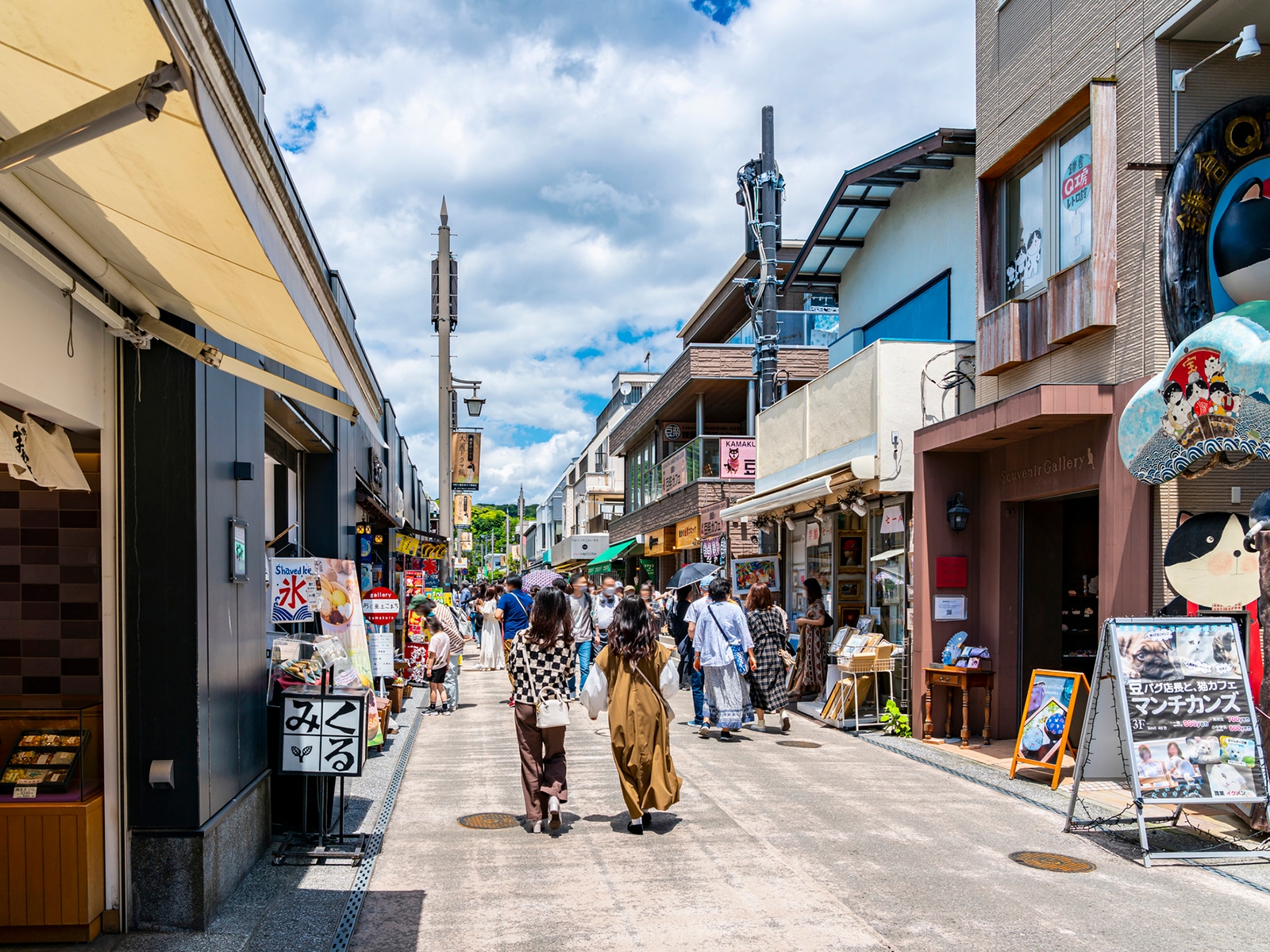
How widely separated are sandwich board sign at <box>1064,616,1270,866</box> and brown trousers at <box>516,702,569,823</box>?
12.5 feet

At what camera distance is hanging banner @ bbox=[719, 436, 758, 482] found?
24.6 m

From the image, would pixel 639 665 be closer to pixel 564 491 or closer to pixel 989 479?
pixel 989 479

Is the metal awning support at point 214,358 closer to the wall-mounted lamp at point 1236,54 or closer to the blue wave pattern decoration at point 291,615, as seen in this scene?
the blue wave pattern decoration at point 291,615

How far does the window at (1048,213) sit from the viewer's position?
10.3m

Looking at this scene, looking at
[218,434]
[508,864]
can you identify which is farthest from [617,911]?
[218,434]

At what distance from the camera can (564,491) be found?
256ft

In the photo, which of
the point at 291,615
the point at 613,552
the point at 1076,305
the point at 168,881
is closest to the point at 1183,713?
the point at 1076,305

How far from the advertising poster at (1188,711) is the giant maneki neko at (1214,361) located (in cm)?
39

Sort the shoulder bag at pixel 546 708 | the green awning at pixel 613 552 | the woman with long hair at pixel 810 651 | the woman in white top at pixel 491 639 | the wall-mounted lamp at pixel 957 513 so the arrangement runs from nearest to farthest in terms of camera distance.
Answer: the shoulder bag at pixel 546 708, the wall-mounted lamp at pixel 957 513, the woman with long hair at pixel 810 651, the woman in white top at pixel 491 639, the green awning at pixel 613 552

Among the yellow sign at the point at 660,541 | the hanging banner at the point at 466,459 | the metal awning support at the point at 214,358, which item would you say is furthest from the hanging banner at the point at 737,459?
the metal awning support at the point at 214,358

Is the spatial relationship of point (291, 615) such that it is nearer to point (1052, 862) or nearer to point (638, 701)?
point (638, 701)

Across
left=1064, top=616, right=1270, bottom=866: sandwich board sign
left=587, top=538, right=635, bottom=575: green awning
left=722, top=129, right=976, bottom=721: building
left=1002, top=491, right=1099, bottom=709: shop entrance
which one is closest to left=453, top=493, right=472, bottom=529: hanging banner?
left=587, top=538, right=635, bottom=575: green awning

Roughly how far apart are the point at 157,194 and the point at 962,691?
10.5m

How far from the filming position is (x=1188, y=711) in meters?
7.27
